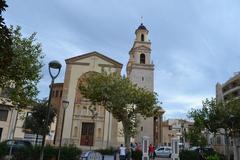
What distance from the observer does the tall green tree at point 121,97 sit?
2756 centimetres

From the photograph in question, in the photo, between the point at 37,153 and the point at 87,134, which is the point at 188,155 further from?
the point at 87,134

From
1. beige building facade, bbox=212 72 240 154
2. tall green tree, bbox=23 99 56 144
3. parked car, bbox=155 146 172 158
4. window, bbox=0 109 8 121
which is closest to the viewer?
parked car, bbox=155 146 172 158

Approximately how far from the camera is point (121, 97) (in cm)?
2725

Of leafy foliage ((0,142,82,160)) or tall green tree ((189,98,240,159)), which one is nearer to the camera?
leafy foliage ((0,142,82,160))

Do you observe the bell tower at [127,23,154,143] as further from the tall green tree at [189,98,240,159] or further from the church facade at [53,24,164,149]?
the tall green tree at [189,98,240,159]

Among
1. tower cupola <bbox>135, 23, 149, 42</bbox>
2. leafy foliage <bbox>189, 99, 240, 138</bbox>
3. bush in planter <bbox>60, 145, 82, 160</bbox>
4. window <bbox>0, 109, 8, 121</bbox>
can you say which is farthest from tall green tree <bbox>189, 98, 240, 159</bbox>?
window <bbox>0, 109, 8, 121</bbox>

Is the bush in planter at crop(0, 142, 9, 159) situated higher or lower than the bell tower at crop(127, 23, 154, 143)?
lower

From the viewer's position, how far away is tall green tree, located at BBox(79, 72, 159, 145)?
1085 inches

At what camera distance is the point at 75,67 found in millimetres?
45000

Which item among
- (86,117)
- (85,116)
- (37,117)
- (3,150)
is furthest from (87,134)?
(3,150)

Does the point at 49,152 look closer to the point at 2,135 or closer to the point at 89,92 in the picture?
the point at 89,92

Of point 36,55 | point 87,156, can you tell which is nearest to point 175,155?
point 87,156

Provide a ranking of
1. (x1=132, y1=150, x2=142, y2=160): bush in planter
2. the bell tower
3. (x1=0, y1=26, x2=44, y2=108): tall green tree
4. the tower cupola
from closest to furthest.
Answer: (x1=0, y1=26, x2=44, y2=108): tall green tree, (x1=132, y1=150, x2=142, y2=160): bush in planter, the bell tower, the tower cupola

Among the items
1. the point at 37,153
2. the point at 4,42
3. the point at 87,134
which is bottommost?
the point at 37,153
